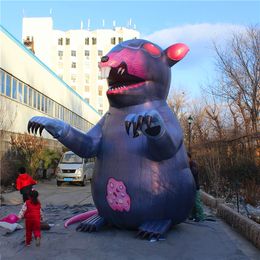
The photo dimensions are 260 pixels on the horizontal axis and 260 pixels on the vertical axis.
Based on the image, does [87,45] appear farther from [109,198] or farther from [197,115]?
[109,198]

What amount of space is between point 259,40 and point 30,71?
13.6 meters

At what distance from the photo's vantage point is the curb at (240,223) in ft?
22.0

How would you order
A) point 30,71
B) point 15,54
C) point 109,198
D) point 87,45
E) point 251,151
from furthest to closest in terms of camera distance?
1. point 87,45
2. point 30,71
3. point 15,54
4. point 251,151
5. point 109,198

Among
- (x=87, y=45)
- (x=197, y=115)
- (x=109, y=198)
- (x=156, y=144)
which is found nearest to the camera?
(x=156, y=144)

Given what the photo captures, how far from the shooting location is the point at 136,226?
6730 millimetres


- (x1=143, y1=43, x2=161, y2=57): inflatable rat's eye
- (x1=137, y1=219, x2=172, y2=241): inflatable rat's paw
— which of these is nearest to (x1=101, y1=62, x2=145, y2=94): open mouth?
(x1=143, y1=43, x2=161, y2=57): inflatable rat's eye

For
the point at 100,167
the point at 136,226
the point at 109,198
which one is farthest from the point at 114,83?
the point at 136,226

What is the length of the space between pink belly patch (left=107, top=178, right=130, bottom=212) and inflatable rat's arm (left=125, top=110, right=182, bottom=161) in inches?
27.9

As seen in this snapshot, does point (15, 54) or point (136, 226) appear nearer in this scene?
point (136, 226)

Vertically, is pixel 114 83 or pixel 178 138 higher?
pixel 114 83

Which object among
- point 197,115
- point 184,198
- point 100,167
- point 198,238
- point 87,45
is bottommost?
point 198,238

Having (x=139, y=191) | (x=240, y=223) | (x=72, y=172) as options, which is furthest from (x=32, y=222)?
(x=72, y=172)

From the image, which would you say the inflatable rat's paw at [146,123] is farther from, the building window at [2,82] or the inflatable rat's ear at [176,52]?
the building window at [2,82]

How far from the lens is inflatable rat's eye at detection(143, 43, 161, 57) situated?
703 centimetres
